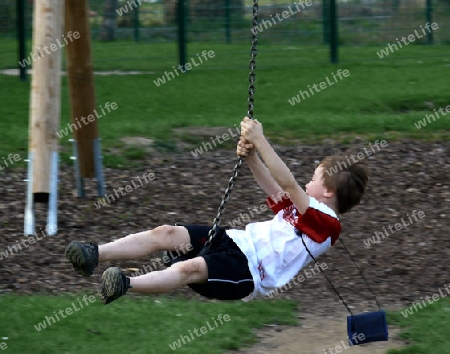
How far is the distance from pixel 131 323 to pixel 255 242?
1.25m

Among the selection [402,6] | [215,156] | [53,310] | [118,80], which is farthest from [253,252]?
[402,6]

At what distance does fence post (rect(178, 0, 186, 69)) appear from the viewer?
1652 cm

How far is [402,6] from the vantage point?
62.5 feet

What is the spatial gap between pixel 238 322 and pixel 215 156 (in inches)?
168

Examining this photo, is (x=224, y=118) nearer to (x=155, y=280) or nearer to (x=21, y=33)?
(x=21, y=33)

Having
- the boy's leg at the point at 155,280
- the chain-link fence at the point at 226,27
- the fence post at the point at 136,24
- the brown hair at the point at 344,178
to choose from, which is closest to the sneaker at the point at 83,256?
the boy's leg at the point at 155,280

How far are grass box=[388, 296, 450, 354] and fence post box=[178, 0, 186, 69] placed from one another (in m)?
10.8

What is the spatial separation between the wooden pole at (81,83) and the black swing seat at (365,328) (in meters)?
4.16

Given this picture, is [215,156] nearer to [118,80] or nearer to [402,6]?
[118,80]

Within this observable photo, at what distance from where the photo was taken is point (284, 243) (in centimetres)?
520

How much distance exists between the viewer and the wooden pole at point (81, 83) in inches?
323

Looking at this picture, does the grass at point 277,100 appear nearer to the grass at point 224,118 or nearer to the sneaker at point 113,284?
the grass at point 224,118

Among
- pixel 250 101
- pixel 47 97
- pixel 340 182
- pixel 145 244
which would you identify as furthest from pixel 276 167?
pixel 47 97

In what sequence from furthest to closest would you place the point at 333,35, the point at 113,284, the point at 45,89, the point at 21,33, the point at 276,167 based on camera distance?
1. the point at 333,35
2. the point at 21,33
3. the point at 45,89
4. the point at 276,167
5. the point at 113,284
